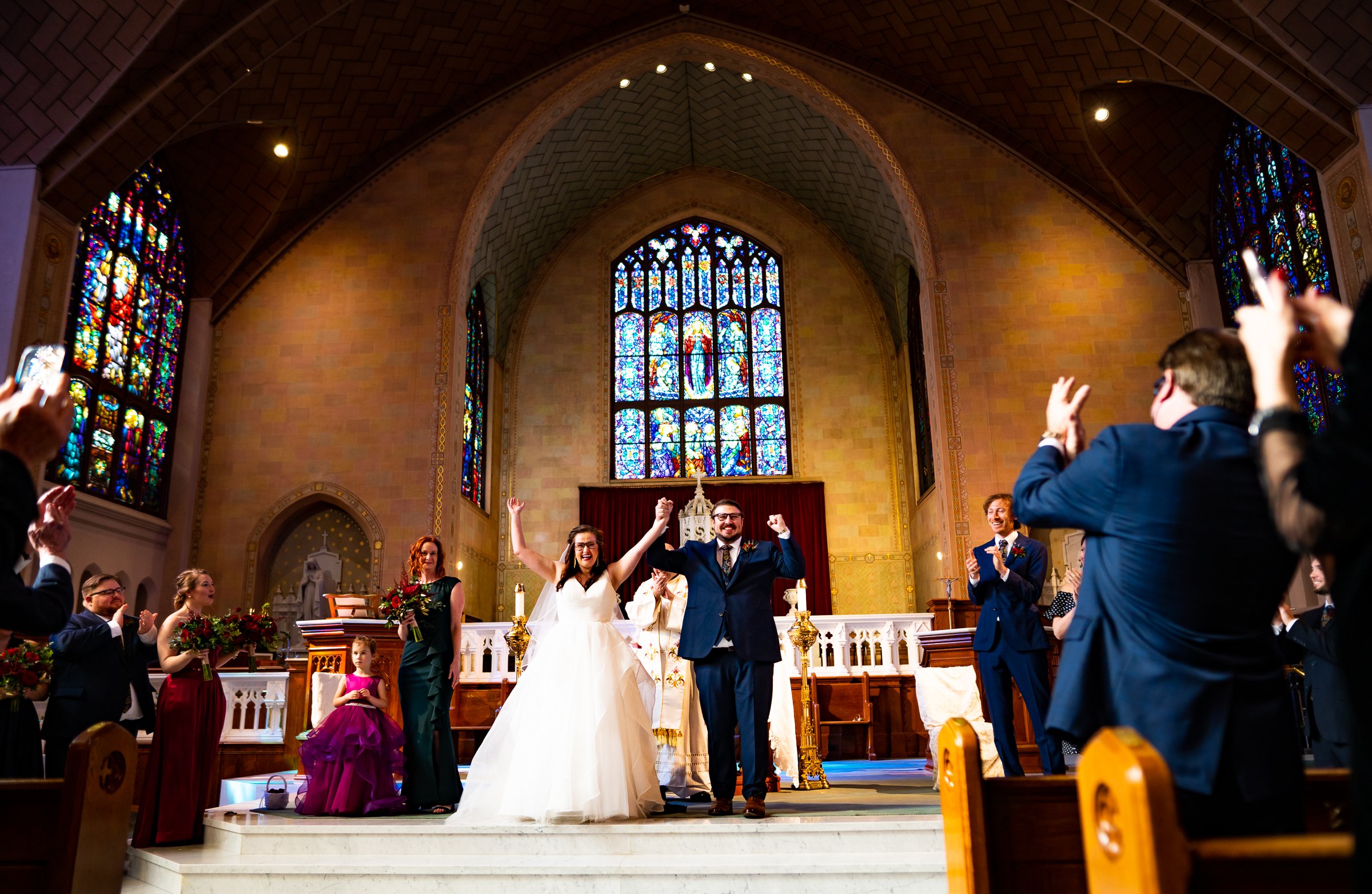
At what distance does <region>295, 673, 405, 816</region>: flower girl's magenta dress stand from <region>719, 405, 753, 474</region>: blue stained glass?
11868mm

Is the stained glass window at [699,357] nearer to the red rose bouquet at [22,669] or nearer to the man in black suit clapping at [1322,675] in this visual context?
the man in black suit clapping at [1322,675]

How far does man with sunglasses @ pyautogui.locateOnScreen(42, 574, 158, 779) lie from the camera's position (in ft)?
15.4

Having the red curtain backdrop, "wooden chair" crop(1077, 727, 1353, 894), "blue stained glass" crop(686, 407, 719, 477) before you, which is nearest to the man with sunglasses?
"wooden chair" crop(1077, 727, 1353, 894)

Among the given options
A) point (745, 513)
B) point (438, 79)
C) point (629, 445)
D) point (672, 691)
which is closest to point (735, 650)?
point (672, 691)

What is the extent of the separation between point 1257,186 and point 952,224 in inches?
142

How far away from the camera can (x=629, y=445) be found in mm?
17250

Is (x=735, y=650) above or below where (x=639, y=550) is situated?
below

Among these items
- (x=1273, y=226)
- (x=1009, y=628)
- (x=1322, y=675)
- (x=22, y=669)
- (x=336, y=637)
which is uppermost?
(x=1273, y=226)

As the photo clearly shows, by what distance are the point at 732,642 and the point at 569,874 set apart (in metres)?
1.32

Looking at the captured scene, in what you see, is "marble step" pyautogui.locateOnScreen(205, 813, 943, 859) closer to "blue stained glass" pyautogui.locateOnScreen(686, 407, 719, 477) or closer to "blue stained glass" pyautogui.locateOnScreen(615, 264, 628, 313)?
"blue stained glass" pyautogui.locateOnScreen(686, 407, 719, 477)

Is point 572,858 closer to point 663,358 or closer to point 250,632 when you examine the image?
point 250,632

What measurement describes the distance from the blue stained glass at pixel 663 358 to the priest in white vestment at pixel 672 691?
36.1 ft

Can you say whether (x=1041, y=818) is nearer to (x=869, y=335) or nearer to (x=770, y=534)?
(x=770, y=534)

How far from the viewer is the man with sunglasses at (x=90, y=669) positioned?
4.70 metres
